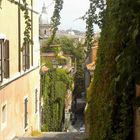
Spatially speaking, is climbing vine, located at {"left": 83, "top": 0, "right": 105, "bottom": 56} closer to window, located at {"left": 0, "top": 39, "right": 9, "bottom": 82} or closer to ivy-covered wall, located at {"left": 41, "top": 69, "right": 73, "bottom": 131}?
window, located at {"left": 0, "top": 39, "right": 9, "bottom": 82}

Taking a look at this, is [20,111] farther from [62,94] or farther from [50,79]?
[62,94]

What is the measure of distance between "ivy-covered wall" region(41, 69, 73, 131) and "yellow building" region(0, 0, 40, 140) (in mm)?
5493

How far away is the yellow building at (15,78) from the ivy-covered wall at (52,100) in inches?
216

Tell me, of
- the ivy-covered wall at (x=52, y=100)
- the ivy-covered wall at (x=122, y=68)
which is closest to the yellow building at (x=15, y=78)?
the ivy-covered wall at (x=52, y=100)

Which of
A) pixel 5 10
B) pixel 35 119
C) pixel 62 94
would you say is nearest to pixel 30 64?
pixel 35 119

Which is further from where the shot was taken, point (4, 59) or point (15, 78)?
point (15, 78)

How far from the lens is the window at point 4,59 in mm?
14638

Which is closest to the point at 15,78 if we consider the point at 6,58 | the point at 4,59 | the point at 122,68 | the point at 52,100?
the point at 6,58

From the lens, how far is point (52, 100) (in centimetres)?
2936

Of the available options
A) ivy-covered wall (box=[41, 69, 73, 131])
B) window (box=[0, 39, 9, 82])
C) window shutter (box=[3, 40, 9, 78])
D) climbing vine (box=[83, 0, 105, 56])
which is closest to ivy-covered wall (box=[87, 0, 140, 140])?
climbing vine (box=[83, 0, 105, 56])

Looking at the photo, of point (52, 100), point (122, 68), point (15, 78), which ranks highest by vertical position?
point (15, 78)

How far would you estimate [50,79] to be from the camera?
29.7 meters

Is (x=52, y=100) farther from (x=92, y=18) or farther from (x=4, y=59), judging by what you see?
(x=92, y=18)

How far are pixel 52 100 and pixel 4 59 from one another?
14.3 meters
